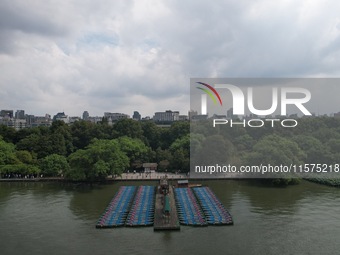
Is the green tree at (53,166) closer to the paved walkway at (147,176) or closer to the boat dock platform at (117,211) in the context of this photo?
the paved walkway at (147,176)

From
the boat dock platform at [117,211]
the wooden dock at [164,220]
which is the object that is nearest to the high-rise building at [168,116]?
the boat dock platform at [117,211]

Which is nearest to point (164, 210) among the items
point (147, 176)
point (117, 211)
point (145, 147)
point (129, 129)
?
A: point (117, 211)

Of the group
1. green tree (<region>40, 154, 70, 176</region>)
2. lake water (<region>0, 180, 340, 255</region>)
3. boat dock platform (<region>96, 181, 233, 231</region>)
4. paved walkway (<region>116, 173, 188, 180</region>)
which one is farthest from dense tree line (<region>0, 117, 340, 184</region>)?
boat dock platform (<region>96, 181, 233, 231</region>)

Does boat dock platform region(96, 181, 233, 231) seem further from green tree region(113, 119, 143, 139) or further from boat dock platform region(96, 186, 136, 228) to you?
green tree region(113, 119, 143, 139)

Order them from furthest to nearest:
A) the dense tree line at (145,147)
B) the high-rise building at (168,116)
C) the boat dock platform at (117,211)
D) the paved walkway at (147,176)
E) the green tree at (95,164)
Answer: the high-rise building at (168,116) → the paved walkway at (147,176) → the dense tree line at (145,147) → the green tree at (95,164) → the boat dock platform at (117,211)

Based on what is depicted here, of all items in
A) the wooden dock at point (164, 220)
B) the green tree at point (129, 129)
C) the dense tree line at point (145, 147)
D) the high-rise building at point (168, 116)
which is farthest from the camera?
the high-rise building at point (168, 116)

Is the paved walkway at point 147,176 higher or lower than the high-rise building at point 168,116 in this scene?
lower

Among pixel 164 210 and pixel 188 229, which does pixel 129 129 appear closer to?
pixel 164 210
